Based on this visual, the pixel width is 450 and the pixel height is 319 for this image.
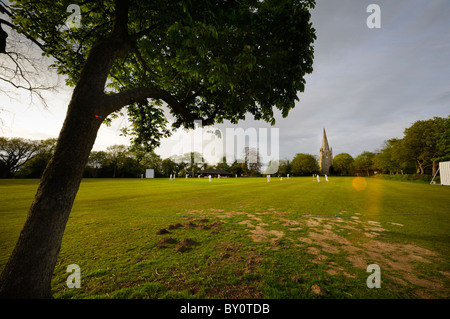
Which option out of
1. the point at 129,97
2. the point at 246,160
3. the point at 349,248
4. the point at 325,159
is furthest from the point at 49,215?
the point at 325,159

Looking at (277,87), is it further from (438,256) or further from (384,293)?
(438,256)

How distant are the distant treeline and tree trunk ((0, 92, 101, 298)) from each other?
14.4ft

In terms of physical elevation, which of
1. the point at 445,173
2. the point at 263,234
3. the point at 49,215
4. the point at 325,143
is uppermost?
the point at 325,143

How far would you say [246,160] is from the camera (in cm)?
9750

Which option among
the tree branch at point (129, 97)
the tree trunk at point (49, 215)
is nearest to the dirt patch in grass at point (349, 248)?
the tree trunk at point (49, 215)

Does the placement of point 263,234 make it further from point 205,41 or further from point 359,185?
point 359,185

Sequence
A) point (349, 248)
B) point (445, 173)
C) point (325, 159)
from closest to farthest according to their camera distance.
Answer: point (349, 248) → point (445, 173) → point (325, 159)

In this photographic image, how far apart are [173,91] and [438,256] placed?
10.5 m

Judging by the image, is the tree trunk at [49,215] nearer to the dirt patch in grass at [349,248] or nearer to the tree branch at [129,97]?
the tree branch at [129,97]

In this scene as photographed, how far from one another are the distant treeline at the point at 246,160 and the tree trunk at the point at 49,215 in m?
4.40

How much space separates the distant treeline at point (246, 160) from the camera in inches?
1716

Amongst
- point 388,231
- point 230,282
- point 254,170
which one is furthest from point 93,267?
point 254,170

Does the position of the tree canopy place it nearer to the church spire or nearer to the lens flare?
the lens flare

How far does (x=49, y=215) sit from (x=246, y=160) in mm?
96234
